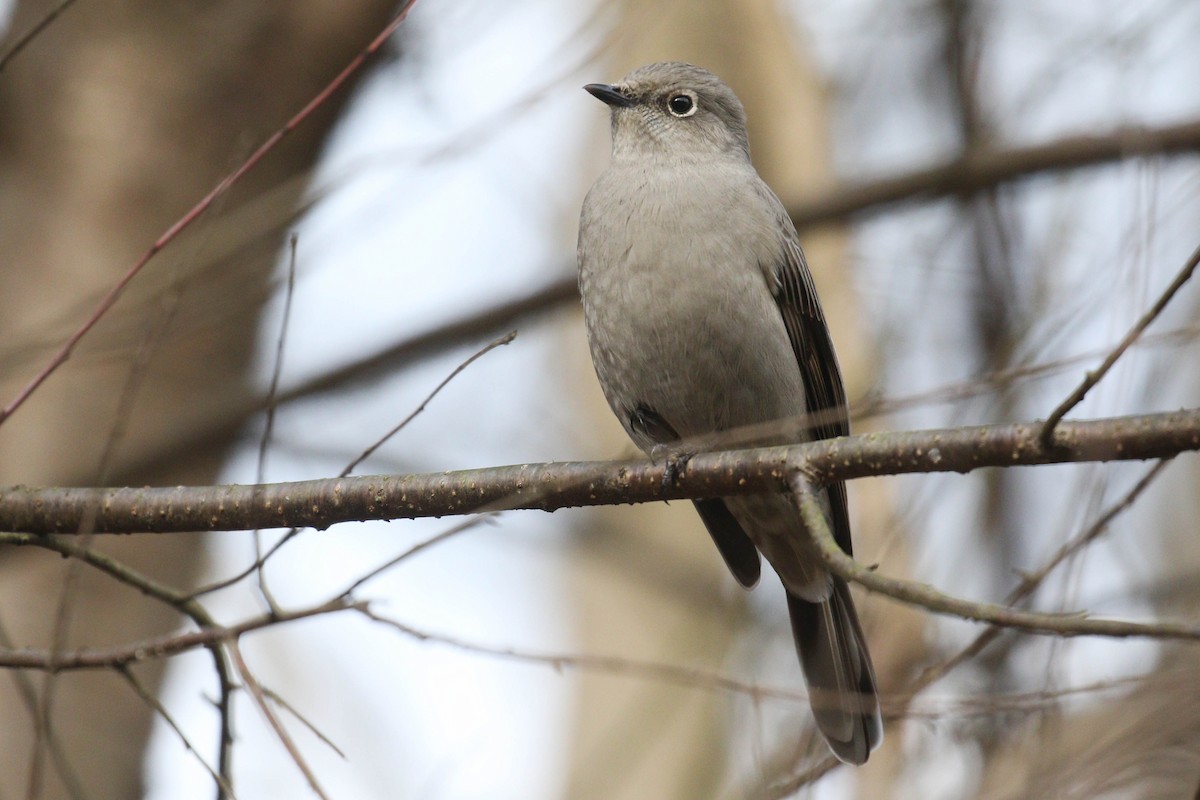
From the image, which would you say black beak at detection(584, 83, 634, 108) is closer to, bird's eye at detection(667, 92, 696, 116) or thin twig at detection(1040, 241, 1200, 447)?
bird's eye at detection(667, 92, 696, 116)

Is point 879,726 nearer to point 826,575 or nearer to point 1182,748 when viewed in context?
point 826,575

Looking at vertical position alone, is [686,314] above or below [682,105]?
below

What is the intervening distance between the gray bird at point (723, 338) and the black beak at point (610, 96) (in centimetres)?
3

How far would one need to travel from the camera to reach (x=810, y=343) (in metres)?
5.18

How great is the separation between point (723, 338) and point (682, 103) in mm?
1603

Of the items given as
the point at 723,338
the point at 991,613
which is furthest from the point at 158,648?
the point at 723,338

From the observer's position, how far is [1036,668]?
475 cm

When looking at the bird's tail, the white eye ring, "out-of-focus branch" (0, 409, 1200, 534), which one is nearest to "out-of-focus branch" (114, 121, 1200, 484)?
the white eye ring

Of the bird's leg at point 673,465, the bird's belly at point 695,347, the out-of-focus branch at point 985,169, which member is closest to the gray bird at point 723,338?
the bird's belly at point 695,347

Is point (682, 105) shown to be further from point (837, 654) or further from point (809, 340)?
point (837, 654)

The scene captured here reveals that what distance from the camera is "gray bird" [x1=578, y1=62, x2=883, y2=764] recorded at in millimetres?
4664

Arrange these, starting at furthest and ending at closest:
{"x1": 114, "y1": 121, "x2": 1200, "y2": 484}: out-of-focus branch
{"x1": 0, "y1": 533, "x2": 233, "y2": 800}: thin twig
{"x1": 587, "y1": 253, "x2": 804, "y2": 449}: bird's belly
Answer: {"x1": 114, "y1": 121, "x2": 1200, "y2": 484}: out-of-focus branch
{"x1": 587, "y1": 253, "x2": 804, "y2": 449}: bird's belly
{"x1": 0, "y1": 533, "x2": 233, "y2": 800}: thin twig

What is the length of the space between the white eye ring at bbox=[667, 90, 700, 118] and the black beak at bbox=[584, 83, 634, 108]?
19 cm

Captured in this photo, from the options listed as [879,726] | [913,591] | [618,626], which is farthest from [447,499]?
[618,626]
